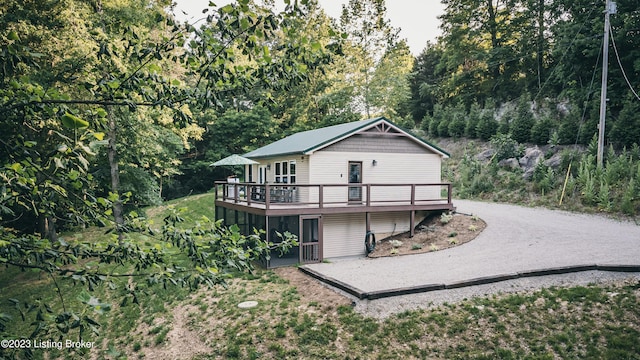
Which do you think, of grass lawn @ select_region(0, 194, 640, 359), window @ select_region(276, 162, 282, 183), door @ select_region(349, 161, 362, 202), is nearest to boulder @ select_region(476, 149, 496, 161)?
door @ select_region(349, 161, 362, 202)

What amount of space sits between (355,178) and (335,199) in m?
1.31

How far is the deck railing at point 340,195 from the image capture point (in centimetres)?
1441

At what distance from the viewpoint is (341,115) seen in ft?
97.8

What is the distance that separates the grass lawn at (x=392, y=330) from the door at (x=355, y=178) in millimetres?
6278

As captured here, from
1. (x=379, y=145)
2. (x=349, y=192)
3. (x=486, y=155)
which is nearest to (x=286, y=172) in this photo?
(x=349, y=192)

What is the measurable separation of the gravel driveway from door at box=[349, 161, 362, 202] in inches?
115

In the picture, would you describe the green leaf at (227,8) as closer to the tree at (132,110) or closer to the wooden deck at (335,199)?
the tree at (132,110)

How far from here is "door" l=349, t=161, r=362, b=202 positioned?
15619mm

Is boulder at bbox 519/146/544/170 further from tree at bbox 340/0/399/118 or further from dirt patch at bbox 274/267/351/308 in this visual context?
dirt patch at bbox 274/267/351/308

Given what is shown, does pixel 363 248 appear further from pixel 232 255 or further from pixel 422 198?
pixel 232 255

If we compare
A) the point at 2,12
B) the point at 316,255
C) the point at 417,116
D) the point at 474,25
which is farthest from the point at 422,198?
the point at 417,116

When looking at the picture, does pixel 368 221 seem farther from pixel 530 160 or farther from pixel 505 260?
pixel 530 160

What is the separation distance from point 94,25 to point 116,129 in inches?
155

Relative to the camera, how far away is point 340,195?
606 inches
